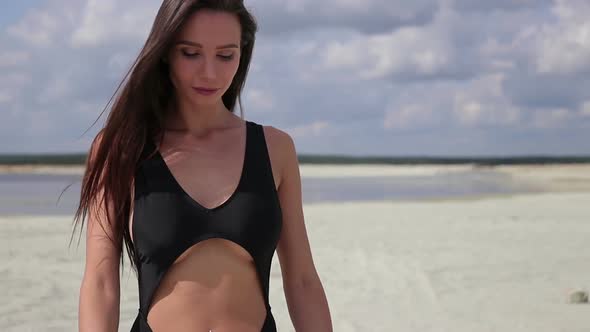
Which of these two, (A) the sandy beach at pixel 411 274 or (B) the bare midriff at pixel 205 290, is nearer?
(B) the bare midriff at pixel 205 290

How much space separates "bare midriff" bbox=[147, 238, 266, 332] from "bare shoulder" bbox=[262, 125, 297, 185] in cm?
25

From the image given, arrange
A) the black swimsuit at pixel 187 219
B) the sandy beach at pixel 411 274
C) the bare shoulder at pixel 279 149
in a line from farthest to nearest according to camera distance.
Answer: the sandy beach at pixel 411 274
the bare shoulder at pixel 279 149
the black swimsuit at pixel 187 219

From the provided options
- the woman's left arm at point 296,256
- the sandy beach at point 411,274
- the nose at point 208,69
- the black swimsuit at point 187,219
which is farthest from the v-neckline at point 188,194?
the sandy beach at point 411,274

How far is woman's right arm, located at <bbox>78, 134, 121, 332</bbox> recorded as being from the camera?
76.0 inches

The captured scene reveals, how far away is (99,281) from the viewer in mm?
1967

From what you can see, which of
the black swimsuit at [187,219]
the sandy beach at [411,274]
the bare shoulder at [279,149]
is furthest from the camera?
the sandy beach at [411,274]

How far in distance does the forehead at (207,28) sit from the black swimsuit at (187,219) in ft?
1.02

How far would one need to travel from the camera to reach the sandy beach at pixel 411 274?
6.61m

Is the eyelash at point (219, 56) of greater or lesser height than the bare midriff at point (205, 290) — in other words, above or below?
above

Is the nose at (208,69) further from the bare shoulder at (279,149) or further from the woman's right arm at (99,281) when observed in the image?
the woman's right arm at (99,281)

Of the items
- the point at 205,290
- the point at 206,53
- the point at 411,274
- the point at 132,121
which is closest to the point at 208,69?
the point at 206,53

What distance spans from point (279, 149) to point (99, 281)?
1.90 feet

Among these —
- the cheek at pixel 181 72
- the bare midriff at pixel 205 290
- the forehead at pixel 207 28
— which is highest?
the forehead at pixel 207 28

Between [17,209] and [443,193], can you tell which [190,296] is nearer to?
[17,209]
